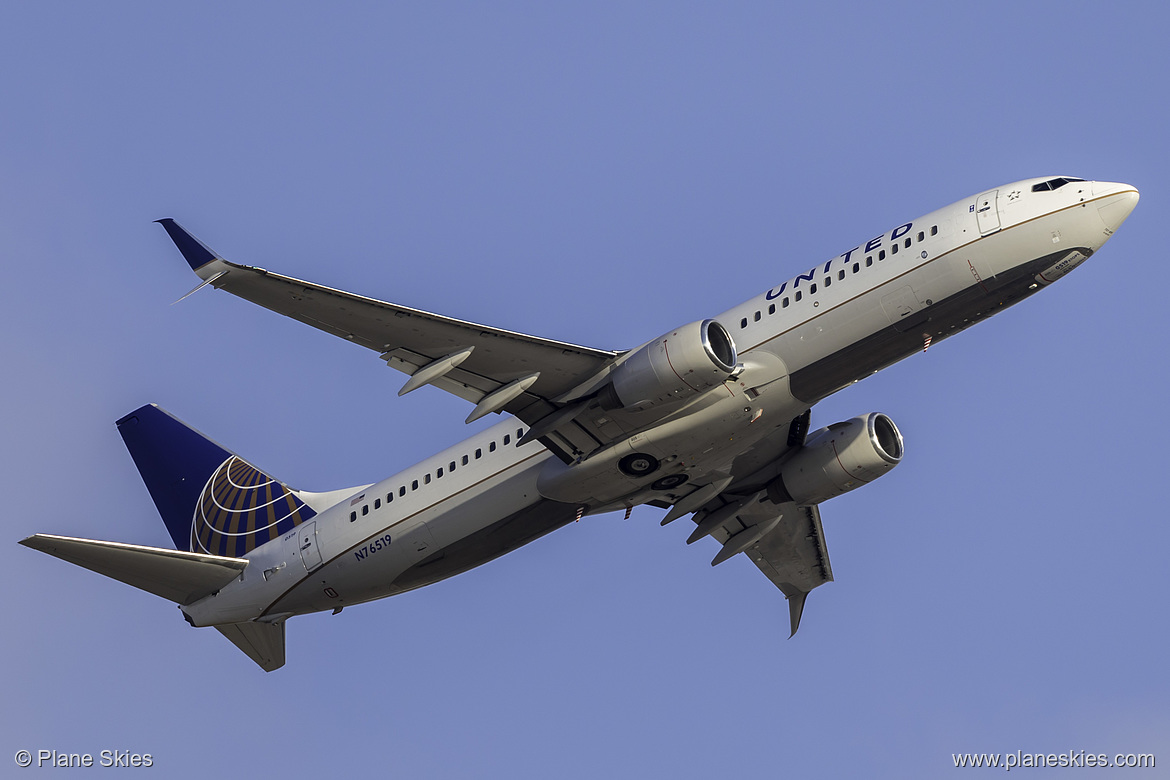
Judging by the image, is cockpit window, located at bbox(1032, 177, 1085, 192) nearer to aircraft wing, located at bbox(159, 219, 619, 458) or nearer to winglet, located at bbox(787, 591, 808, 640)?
aircraft wing, located at bbox(159, 219, 619, 458)

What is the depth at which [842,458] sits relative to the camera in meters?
40.3

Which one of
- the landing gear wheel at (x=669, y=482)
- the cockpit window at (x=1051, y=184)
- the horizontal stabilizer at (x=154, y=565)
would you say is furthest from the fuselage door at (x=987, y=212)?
the horizontal stabilizer at (x=154, y=565)

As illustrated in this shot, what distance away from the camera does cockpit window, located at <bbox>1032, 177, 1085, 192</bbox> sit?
35000mm

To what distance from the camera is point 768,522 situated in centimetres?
4341

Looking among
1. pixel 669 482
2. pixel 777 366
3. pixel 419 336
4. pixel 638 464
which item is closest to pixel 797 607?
pixel 669 482

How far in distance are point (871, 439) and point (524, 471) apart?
10.6m

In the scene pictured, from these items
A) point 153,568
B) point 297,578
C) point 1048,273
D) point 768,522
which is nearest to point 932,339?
point 1048,273

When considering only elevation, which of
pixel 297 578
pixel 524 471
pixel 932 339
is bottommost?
pixel 297 578

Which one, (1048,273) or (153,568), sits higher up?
(1048,273)

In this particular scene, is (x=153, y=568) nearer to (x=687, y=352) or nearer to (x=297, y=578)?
(x=297, y=578)

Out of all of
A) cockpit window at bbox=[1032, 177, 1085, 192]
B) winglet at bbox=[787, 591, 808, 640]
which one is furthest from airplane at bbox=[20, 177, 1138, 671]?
winglet at bbox=[787, 591, 808, 640]

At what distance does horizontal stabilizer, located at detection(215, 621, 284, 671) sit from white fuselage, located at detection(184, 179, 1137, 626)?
11.7ft

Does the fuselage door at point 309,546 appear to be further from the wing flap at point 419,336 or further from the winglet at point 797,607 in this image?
the winglet at point 797,607

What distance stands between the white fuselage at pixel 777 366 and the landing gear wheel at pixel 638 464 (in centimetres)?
34
